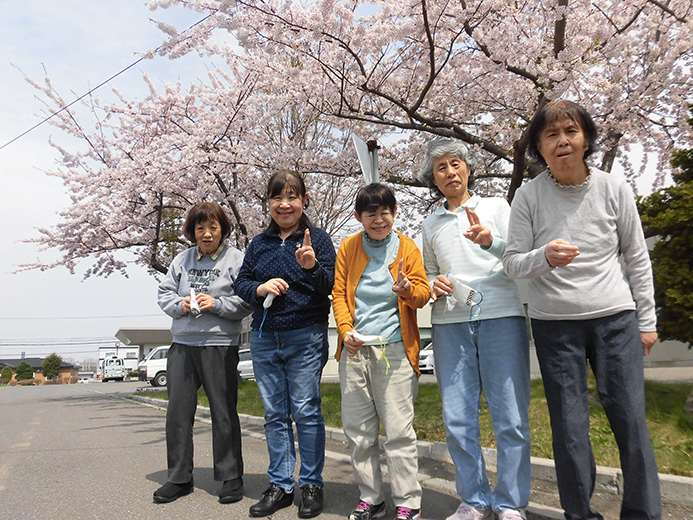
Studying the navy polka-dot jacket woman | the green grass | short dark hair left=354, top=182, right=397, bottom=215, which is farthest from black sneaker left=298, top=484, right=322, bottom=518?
the green grass

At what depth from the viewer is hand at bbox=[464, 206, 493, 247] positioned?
240 cm

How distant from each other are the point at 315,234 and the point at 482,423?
283cm

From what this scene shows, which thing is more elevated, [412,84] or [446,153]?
[412,84]

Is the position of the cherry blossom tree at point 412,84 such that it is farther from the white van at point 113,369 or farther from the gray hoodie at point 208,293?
the white van at point 113,369

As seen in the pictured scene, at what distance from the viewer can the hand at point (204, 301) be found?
10.4ft

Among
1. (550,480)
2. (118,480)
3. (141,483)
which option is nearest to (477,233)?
(550,480)

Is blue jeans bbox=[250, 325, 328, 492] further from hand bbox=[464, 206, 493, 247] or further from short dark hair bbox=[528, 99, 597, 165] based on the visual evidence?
short dark hair bbox=[528, 99, 597, 165]

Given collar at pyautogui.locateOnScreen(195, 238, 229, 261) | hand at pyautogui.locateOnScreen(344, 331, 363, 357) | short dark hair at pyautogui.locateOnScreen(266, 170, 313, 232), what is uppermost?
short dark hair at pyautogui.locateOnScreen(266, 170, 313, 232)

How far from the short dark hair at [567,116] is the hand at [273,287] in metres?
1.60

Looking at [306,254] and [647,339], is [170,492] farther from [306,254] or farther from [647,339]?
[647,339]

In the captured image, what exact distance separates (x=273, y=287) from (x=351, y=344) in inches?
23.6

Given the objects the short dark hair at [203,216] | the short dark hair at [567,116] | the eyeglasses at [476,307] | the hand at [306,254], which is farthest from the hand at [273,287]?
the short dark hair at [567,116]

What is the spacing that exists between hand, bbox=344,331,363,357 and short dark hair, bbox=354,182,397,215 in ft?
2.46

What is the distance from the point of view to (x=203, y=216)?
11.2 feet
